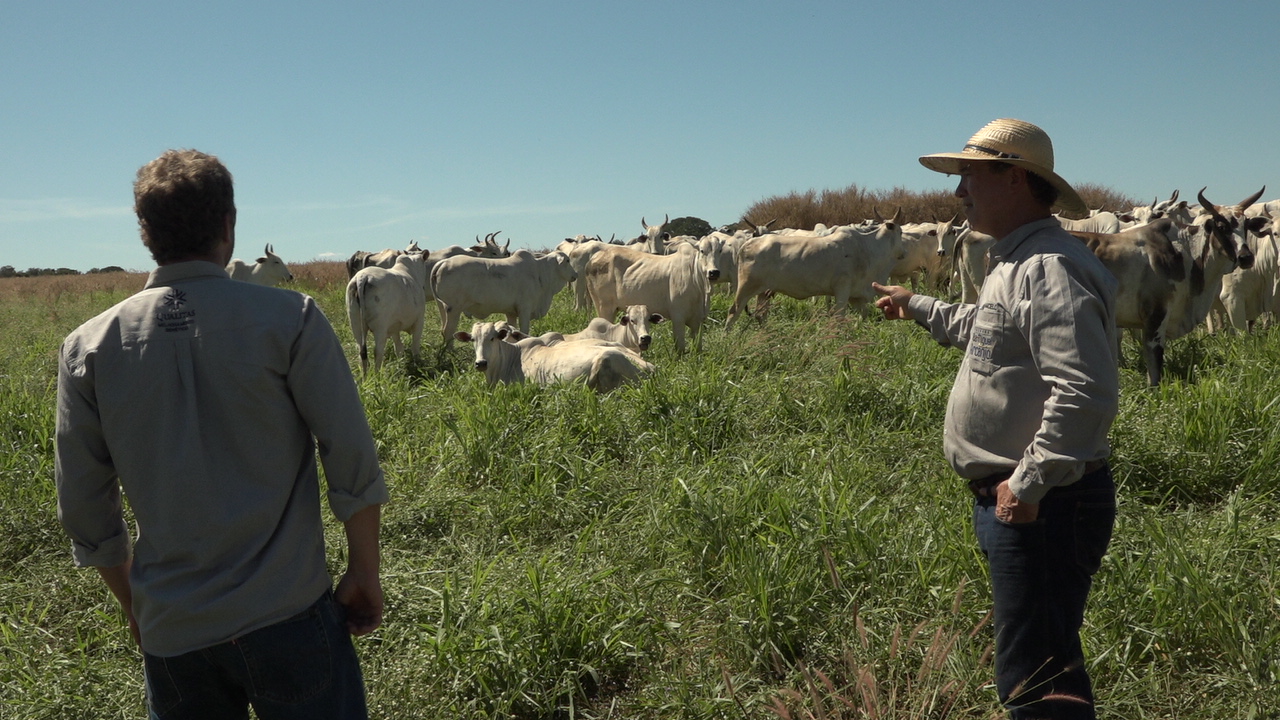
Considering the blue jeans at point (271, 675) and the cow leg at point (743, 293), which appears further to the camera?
the cow leg at point (743, 293)

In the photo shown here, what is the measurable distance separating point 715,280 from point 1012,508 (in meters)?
10.2

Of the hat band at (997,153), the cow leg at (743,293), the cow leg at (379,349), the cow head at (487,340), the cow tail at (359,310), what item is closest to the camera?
the hat band at (997,153)

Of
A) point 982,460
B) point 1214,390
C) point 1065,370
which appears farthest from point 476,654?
point 1214,390

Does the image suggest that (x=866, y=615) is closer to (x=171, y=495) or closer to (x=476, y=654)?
(x=476, y=654)

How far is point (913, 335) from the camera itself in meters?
9.62

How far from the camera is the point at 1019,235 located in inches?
93.9

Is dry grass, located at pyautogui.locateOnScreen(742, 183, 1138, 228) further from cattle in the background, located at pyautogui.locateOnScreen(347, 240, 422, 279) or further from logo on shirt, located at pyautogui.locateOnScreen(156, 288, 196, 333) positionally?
logo on shirt, located at pyautogui.locateOnScreen(156, 288, 196, 333)

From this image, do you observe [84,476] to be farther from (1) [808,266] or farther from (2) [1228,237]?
(1) [808,266]

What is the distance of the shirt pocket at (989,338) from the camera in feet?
7.60

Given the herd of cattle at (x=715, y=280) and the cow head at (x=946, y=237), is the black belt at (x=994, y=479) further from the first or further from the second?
the cow head at (x=946, y=237)

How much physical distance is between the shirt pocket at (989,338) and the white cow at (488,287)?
10403 millimetres

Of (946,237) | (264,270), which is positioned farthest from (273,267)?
(946,237)

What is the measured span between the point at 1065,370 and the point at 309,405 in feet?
5.74

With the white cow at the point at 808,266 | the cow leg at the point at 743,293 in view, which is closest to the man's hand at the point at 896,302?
the cow leg at the point at 743,293
